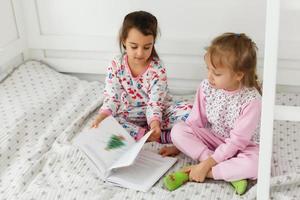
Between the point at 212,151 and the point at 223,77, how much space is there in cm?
25

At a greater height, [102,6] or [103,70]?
[102,6]

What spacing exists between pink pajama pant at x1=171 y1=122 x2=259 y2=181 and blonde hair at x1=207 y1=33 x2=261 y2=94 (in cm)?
21

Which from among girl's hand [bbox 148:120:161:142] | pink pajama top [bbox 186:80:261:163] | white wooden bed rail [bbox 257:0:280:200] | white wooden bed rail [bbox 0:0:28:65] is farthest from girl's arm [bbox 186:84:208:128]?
white wooden bed rail [bbox 0:0:28:65]

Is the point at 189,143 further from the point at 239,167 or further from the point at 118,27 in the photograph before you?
the point at 118,27

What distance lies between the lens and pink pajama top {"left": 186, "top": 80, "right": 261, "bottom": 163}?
1360 mm

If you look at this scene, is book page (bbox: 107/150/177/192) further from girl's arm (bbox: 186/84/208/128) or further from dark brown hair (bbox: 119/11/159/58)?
dark brown hair (bbox: 119/11/159/58)

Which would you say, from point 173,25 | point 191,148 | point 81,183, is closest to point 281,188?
point 191,148

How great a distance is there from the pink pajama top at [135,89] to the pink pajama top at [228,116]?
5.7 inches

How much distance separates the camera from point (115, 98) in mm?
1658

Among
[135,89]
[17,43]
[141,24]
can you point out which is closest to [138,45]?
[141,24]

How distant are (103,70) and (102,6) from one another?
27 centimetres

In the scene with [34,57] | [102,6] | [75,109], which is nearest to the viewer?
[75,109]

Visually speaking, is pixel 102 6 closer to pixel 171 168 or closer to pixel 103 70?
pixel 103 70

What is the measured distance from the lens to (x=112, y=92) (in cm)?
166
